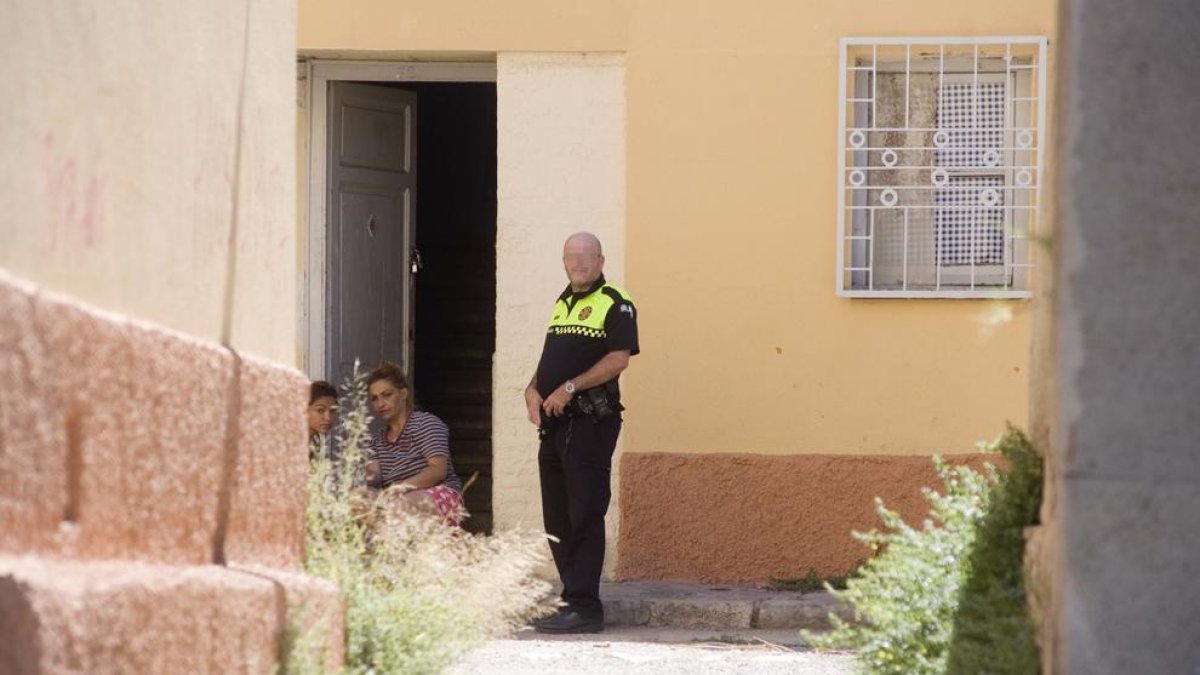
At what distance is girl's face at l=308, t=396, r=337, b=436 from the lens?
8923 millimetres

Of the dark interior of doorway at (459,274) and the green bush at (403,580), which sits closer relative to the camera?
the green bush at (403,580)

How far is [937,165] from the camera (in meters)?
9.82

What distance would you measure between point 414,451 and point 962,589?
3921 millimetres

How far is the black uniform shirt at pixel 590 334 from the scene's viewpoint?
880 cm

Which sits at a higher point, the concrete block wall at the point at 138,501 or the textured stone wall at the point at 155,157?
the textured stone wall at the point at 155,157

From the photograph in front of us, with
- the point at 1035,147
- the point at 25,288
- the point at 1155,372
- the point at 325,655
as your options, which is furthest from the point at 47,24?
the point at 1035,147

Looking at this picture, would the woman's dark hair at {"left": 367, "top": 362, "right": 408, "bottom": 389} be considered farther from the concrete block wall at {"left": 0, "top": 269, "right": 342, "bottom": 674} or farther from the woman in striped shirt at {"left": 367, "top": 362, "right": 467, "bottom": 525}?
the concrete block wall at {"left": 0, "top": 269, "right": 342, "bottom": 674}

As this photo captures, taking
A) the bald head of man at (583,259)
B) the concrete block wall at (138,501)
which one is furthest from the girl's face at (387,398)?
the concrete block wall at (138,501)

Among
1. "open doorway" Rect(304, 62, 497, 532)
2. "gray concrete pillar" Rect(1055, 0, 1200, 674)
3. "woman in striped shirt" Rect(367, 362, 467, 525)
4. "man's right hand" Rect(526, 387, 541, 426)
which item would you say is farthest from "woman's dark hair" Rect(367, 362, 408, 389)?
"gray concrete pillar" Rect(1055, 0, 1200, 674)

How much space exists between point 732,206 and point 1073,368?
507cm

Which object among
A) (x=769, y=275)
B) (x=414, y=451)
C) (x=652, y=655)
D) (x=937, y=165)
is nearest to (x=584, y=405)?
(x=414, y=451)

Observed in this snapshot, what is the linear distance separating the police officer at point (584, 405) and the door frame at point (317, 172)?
183cm

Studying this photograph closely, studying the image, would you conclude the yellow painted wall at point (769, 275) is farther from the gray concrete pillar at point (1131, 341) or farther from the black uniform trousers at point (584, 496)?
the gray concrete pillar at point (1131, 341)

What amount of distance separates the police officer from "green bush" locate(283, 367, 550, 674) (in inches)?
83.9
